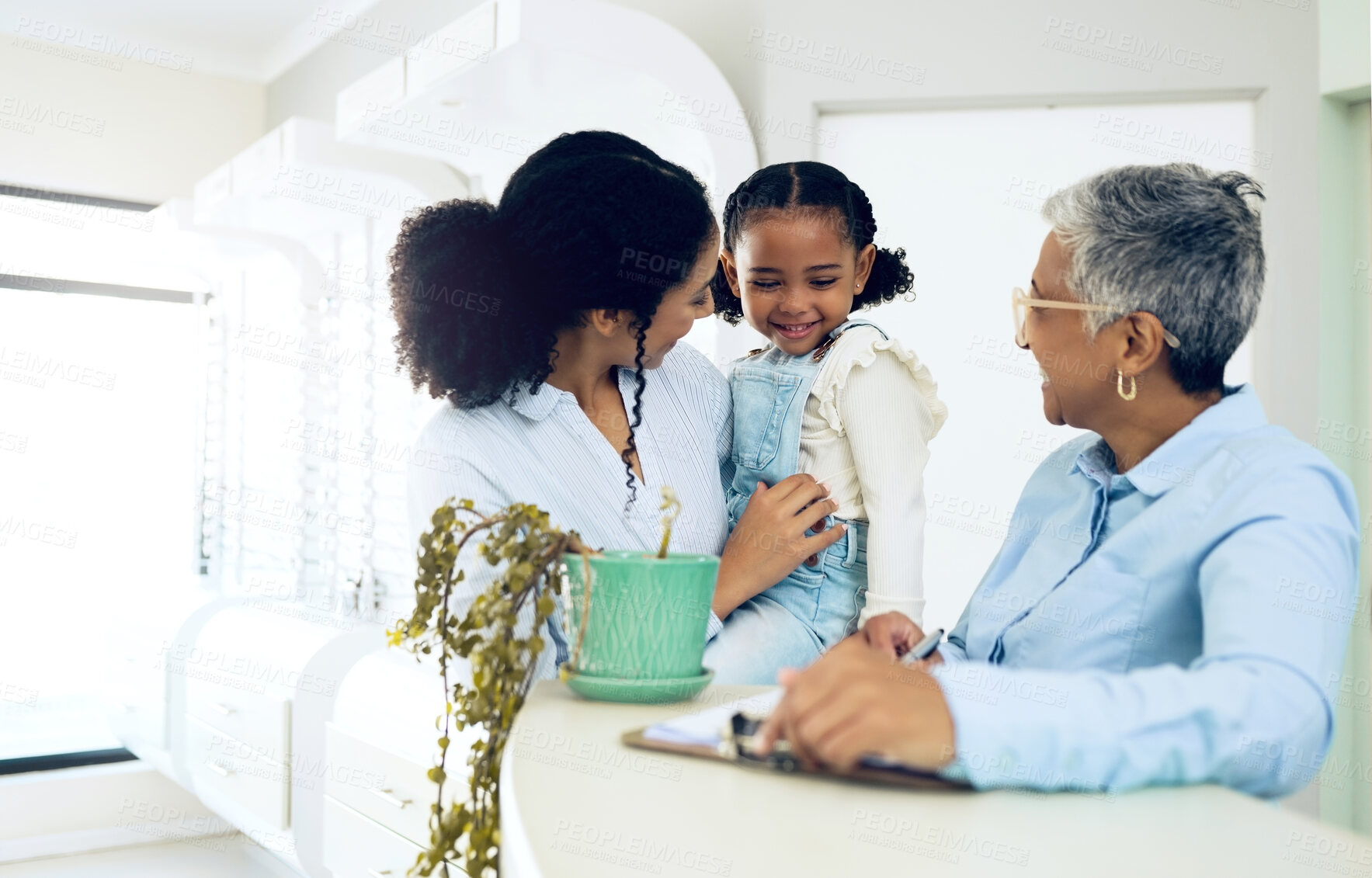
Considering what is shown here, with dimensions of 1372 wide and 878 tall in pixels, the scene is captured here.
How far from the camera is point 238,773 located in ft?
10.4

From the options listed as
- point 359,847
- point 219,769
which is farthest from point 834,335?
point 219,769

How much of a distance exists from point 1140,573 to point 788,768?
1.44ft

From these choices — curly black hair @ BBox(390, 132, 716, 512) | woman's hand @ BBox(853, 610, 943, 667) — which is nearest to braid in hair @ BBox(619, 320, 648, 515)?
curly black hair @ BBox(390, 132, 716, 512)

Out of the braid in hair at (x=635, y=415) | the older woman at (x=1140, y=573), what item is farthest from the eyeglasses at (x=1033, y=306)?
the braid in hair at (x=635, y=415)

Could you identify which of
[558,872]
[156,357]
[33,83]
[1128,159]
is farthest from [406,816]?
[33,83]

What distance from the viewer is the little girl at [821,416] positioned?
55.4 inches

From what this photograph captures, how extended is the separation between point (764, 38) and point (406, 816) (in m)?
1.83

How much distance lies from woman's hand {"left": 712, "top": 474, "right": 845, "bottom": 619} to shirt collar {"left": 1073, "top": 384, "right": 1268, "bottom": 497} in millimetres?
436

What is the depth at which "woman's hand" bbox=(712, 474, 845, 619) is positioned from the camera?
1.36 meters

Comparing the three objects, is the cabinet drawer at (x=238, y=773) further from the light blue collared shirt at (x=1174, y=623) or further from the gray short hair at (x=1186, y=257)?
the gray short hair at (x=1186, y=257)

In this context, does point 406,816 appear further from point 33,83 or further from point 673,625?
point 33,83

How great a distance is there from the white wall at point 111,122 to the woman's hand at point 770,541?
4.06 metres

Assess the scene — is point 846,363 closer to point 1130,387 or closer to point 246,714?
point 1130,387

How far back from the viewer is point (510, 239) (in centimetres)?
138
